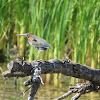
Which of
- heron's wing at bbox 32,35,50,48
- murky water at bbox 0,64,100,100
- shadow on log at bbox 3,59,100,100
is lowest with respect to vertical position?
murky water at bbox 0,64,100,100

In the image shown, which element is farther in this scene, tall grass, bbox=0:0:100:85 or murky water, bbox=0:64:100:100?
tall grass, bbox=0:0:100:85

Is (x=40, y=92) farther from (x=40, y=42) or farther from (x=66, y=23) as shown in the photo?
(x=40, y=42)

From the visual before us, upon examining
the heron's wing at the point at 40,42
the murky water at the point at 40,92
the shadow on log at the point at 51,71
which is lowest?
the murky water at the point at 40,92

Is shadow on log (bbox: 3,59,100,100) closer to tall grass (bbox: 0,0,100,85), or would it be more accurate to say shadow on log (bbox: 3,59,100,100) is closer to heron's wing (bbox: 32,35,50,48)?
heron's wing (bbox: 32,35,50,48)

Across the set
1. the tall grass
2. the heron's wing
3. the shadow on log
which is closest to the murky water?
the tall grass

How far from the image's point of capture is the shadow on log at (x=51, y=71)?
2.90 meters

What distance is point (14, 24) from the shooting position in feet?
31.3

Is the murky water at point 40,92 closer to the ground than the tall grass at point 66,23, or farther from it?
closer to the ground

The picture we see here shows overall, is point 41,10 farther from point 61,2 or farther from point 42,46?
point 42,46

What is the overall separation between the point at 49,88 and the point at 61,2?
173 cm

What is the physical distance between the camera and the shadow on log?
2.90m

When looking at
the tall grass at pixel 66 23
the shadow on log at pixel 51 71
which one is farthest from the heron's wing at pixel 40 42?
the tall grass at pixel 66 23

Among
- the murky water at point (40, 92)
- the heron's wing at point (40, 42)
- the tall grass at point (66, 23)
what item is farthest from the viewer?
the tall grass at point (66, 23)

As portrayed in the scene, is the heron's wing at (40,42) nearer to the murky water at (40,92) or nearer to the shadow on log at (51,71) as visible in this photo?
the shadow on log at (51,71)
